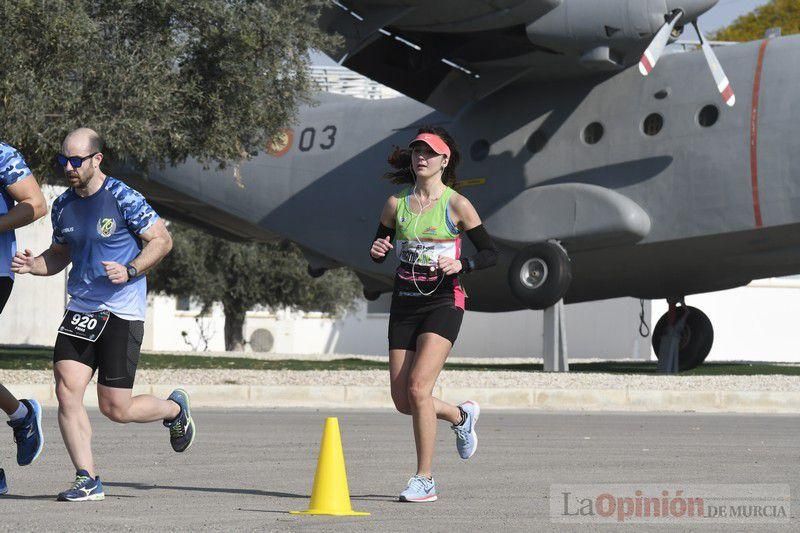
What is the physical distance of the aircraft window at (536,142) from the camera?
2212 centimetres

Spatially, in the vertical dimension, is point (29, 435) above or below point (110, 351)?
below

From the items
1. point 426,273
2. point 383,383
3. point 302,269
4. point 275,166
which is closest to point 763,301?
point 302,269

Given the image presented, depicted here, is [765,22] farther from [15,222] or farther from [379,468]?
[15,222]

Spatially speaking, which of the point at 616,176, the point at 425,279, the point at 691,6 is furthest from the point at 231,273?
the point at 425,279

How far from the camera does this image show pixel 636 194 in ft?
69.6

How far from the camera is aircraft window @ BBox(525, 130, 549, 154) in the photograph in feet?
72.6

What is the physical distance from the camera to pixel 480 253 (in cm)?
726

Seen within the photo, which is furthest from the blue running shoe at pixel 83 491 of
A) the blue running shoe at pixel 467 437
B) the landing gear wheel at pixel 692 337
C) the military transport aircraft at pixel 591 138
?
the landing gear wheel at pixel 692 337

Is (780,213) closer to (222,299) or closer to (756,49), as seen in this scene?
(756,49)

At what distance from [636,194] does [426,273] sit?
47.8ft

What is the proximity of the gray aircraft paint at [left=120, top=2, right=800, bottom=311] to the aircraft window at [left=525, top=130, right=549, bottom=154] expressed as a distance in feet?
0.27

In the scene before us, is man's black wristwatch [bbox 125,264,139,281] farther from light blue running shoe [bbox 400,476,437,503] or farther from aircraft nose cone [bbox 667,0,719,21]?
aircraft nose cone [bbox 667,0,719,21]

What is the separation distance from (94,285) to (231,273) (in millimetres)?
33854

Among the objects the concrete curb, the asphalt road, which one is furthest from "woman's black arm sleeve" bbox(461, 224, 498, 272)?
the concrete curb
